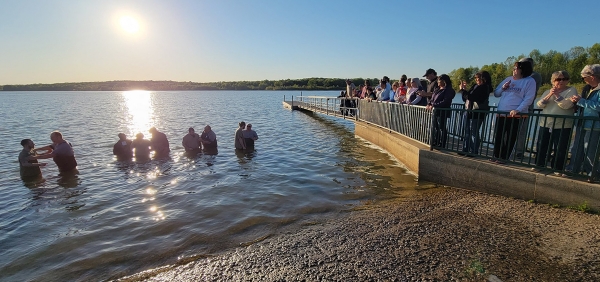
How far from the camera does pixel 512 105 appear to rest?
6.23m

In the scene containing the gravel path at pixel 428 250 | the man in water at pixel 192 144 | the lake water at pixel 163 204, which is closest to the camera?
the gravel path at pixel 428 250

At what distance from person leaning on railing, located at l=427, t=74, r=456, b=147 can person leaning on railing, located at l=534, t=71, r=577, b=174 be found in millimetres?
2068

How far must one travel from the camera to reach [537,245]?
4055 millimetres

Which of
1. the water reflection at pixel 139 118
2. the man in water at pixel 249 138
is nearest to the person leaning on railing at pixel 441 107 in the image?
the man in water at pixel 249 138

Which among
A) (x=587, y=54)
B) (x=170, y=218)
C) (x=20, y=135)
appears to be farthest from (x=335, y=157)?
(x=587, y=54)

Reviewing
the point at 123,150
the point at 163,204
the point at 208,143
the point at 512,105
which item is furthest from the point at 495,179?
Result: the point at 123,150

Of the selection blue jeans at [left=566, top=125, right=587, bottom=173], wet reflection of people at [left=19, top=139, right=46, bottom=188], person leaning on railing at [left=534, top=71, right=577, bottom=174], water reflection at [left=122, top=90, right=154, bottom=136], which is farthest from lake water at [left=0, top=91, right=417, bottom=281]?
water reflection at [left=122, top=90, right=154, bottom=136]

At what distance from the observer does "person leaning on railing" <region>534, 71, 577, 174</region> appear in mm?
5266

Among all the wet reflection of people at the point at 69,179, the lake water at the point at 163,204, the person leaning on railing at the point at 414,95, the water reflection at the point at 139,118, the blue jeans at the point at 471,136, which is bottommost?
the water reflection at the point at 139,118

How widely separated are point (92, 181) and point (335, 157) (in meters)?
7.87

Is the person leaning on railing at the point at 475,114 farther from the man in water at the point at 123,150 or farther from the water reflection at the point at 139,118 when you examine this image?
the water reflection at the point at 139,118

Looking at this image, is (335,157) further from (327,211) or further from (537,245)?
(537,245)

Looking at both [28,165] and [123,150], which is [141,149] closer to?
[123,150]

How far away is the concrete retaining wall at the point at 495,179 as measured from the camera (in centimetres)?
502
